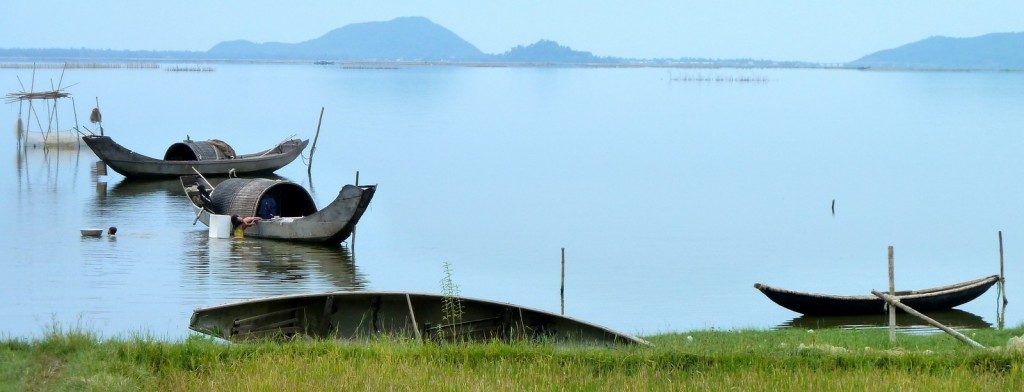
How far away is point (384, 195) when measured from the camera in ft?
117

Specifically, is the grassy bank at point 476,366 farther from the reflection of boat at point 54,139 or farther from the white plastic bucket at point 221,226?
the reflection of boat at point 54,139

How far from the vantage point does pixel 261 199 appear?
2577 centimetres

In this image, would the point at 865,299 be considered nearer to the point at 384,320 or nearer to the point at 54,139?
the point at 384,320

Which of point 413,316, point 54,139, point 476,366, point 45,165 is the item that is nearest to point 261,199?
point 413,316

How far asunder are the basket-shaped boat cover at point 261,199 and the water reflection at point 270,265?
2.44 feet

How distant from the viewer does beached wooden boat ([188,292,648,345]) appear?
12.6 meters

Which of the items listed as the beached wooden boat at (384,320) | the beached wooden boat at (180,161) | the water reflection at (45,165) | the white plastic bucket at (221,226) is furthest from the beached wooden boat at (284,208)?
the water reflection at (45,165)

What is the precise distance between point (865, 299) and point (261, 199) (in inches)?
496

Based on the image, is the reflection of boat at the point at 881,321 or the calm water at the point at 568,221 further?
the calm water at the point at 568,221

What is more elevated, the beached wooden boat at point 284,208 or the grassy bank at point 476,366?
the beached wooden boat at point 284,208

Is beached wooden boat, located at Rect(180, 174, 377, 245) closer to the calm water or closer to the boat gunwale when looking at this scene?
the calm water

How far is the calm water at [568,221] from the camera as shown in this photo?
20750 mm

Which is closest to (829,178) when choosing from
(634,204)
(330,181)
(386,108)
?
(634,204)

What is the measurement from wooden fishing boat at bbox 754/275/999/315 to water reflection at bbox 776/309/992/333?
10 centimetres
